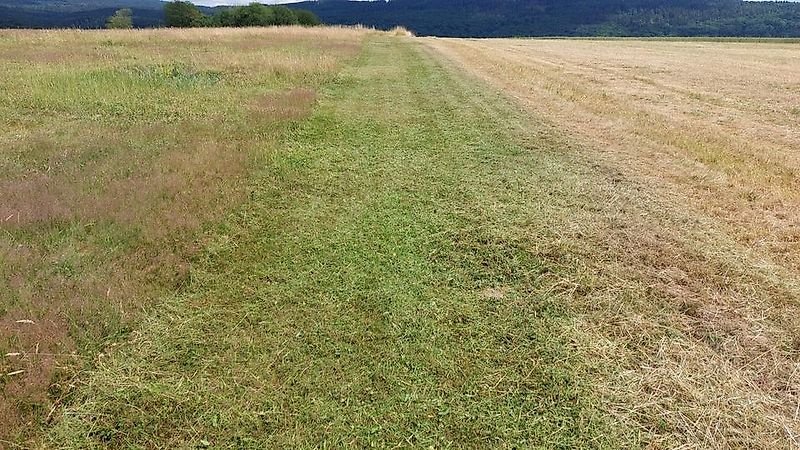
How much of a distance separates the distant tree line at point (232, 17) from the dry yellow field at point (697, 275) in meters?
82.7

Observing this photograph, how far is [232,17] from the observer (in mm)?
82438

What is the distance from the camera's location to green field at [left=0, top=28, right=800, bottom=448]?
8.23ft

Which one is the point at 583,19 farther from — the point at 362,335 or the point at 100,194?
the point at 362,335

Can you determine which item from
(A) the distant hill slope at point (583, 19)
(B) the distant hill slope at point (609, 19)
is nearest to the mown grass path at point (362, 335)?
(A) the distant hill slope at point (583, 19)

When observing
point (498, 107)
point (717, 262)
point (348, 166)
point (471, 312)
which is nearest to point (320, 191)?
point (348, 166)

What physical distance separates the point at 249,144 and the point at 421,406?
5.72 meters

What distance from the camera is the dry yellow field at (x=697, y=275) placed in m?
2.59

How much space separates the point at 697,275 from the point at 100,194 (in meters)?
6.06

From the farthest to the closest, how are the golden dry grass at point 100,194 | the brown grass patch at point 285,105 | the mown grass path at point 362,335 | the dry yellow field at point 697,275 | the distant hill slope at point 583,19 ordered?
the distant hill slope at point 583,19, the brown grass patch at point 285,105, the golden dry grass at point 100,194, the dry yellow field at point 697,275, the mown grass path at point 362,335

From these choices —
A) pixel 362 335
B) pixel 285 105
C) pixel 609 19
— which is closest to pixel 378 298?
pixel 362 335

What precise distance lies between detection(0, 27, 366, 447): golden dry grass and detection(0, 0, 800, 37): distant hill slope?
92178 millimetres

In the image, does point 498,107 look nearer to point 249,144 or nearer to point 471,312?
point 249,144

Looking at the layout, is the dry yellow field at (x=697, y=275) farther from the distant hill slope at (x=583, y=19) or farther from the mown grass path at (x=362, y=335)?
the distant hill slope at (x=583, y=19)

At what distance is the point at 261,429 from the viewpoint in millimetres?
2445
